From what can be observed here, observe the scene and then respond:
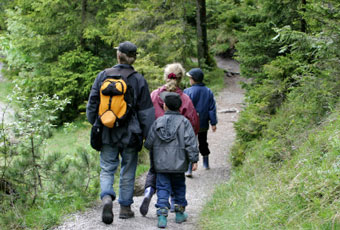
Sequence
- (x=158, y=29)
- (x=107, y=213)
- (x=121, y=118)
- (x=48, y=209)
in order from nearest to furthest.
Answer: (x=107, y=213) < (x=121, y=118) < (x=48, y=209) < (x=158, y=29)

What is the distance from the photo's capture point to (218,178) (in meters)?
8.22

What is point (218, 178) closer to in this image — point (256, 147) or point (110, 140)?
point (256, 147)

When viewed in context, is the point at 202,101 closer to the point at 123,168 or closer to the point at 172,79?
the point at 172,79

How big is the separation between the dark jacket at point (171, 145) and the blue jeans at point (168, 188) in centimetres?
19

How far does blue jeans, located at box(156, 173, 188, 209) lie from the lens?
17.1 feet

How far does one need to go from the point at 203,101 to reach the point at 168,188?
2.96 metres

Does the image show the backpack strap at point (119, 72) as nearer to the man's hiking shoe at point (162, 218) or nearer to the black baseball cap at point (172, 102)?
the black baseball cap at point (172, 102)

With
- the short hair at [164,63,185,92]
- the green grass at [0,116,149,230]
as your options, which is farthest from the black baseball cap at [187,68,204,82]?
the green grass at [0,116,149,230]

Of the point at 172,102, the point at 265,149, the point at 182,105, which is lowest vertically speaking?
the point at 265,149

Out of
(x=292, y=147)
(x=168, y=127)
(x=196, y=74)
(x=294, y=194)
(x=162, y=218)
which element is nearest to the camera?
(x=294, y=194)

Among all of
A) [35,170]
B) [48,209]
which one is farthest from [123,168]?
[35,170]

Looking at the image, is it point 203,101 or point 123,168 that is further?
point 203,101

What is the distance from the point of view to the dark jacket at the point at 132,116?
4977 mm

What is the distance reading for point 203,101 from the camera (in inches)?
310
